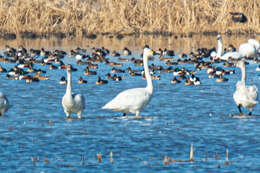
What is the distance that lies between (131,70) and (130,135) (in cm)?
1321

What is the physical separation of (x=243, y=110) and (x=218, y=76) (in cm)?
774

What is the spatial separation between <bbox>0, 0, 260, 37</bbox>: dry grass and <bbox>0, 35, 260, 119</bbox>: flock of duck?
837 centimetres

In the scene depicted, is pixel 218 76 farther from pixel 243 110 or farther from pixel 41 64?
pixel 41 64

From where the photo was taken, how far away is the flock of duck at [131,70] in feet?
56.8

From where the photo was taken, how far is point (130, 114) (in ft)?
60.8

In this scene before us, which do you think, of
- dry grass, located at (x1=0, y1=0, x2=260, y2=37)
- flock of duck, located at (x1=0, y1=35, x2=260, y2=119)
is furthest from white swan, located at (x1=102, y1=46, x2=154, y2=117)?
dry grass, located at (x1=0, y1=0, x2=260, y2=37)

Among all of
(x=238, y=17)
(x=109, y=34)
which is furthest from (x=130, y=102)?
(x=109, y=34)

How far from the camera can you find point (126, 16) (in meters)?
48.6

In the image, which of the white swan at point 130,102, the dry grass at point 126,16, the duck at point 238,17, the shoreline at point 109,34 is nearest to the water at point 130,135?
the white swan at point 130,102

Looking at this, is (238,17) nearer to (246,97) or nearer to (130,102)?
(246,97)

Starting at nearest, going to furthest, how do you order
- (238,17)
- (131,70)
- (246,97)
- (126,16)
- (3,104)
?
1. (3,104)
2. (246,97)
3. (131,70)
4. (238,17)
5. (126,16)

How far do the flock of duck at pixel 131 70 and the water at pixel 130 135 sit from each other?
1.46 feet

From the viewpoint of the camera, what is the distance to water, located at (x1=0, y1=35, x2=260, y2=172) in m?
12.7

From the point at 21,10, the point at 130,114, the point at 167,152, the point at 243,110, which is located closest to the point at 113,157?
the point at 167,152
